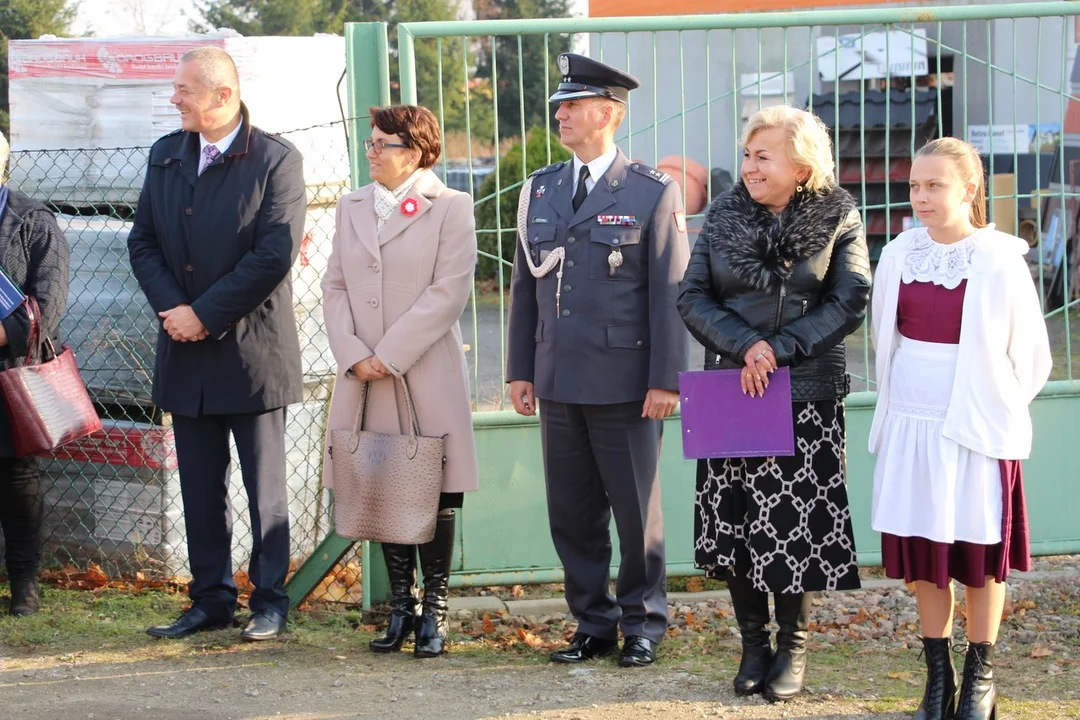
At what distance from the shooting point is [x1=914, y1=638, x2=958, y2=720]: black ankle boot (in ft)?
11.7

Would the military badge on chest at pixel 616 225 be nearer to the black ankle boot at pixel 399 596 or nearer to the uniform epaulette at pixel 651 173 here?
the uniform epaulette at pixel 651 173

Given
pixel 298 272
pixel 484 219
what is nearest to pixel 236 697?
pixel 298 272

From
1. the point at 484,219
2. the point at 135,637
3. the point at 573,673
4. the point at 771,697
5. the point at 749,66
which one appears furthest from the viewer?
the point at 484,219

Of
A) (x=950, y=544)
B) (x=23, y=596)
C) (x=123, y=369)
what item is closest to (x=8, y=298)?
(x=123, y=369)

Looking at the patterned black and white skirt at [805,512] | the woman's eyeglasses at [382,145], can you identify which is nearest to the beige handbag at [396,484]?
the woman's eyeglasses at [382,145]

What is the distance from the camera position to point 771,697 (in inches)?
149

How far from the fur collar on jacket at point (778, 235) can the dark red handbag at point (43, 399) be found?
93.3 inches

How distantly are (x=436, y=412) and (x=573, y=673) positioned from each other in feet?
3.05

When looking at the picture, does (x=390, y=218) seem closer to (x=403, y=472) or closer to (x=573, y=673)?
(x=403, y=472)

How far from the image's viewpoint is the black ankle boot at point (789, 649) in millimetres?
3779

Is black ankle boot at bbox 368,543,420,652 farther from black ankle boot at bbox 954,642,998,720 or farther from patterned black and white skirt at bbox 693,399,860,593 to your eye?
black ankle boot at bbox 954,642,998,720

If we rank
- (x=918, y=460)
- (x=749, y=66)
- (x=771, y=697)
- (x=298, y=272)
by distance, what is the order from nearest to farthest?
(x=918, y=460) < (x=771, y=697) < (x=298, y=272) < (x=749, y=66)

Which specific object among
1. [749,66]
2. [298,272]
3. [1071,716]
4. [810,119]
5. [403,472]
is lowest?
[1071,716]

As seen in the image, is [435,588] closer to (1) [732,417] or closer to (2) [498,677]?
(2) [498,677]
